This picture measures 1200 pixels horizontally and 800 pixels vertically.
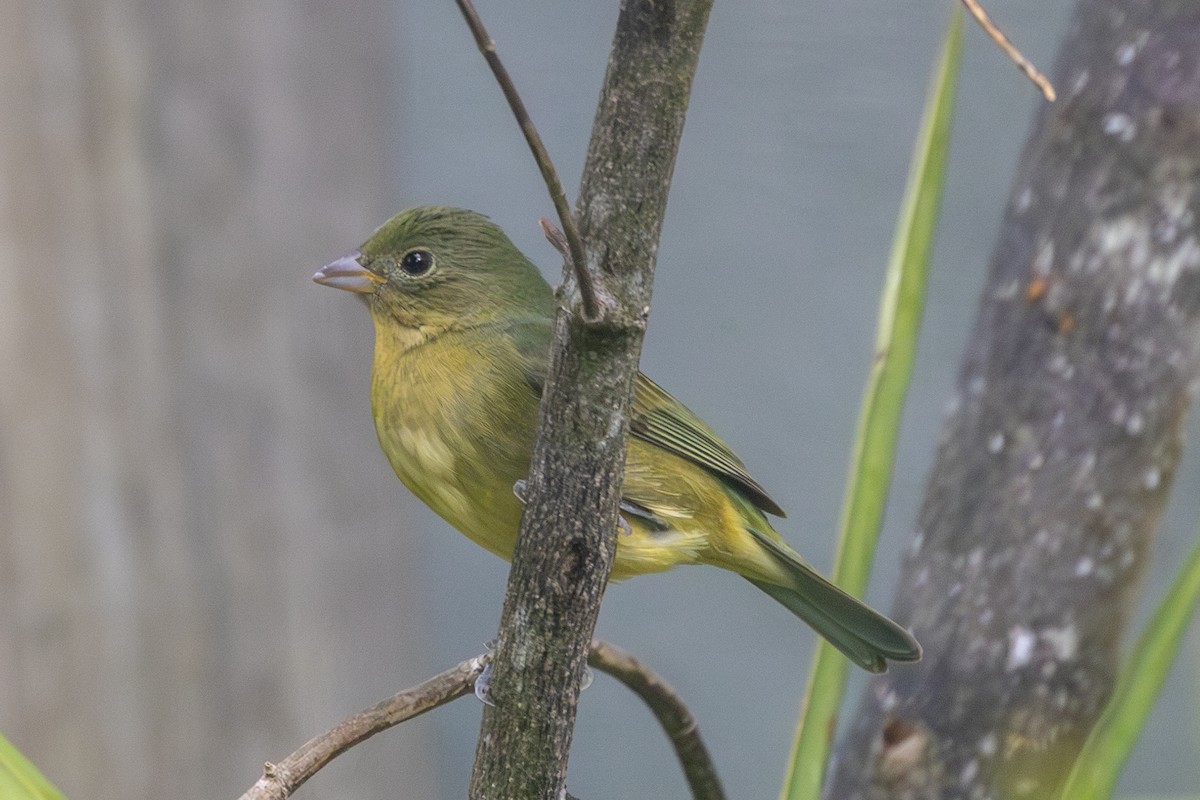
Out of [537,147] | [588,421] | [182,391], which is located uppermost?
[537,147]

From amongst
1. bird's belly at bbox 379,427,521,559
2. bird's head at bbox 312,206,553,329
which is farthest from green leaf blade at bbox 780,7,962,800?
bird's head at bbox 312,206,553,329

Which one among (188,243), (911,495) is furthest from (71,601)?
(911,495)

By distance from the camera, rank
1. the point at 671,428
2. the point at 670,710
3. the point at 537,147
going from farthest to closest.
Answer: the point at 671,428
the point at 670,710
the point at 537,147

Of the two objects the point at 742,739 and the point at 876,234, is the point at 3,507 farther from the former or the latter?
the point at 876,234

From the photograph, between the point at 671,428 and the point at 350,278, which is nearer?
the point at 671,428

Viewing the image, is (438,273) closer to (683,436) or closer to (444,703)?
(683,436)

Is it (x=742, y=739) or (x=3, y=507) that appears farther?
(x=742, y=739)

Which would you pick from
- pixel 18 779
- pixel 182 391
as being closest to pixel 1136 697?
pixel 18 779
